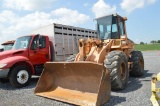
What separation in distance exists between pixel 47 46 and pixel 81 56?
2823 mm

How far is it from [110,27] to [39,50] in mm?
3318

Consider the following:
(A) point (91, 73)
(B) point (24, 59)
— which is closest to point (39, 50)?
(B) point (24, 59)

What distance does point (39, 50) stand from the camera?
29.8ft

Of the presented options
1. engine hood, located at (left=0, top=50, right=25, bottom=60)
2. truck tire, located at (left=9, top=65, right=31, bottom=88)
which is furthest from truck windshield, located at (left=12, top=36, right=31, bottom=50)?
truck tire, located at (left=9, top=65, right=31, bottom=88)

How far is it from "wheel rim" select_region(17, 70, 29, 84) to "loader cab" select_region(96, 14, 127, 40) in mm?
3407

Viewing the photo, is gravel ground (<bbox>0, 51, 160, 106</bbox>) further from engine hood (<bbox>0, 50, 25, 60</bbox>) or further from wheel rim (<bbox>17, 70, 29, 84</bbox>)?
engine hood (<bbox>0, 50, 25, 60</bbox>)

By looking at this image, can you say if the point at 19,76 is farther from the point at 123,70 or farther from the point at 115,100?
A: the point at 115,100

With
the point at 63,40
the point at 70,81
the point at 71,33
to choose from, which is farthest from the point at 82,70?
the point at 71,33

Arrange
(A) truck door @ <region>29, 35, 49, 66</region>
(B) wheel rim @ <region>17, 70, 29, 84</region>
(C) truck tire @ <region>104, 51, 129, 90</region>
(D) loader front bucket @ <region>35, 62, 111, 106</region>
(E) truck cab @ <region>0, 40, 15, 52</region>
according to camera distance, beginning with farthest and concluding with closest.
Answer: (E) truck cab @ <region>0, 40, 15, 52</region> → (A) truck door @ <region>29, 35, 49, 66</region> → (B) wheel rim @ <region>17, 70, 29, 84</region> → (C) truck tire @ <region>104, 51, 129, 90</region> → (D) loader front bucket @ <region>35, 62, 111, 106</region>

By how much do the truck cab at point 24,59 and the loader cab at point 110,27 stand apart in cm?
265

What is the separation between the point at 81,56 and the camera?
7117 mm

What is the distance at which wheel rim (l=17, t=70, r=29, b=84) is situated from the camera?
797cm

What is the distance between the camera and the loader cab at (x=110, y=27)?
826 centimetres

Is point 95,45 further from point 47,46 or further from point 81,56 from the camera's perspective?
point 47,46
